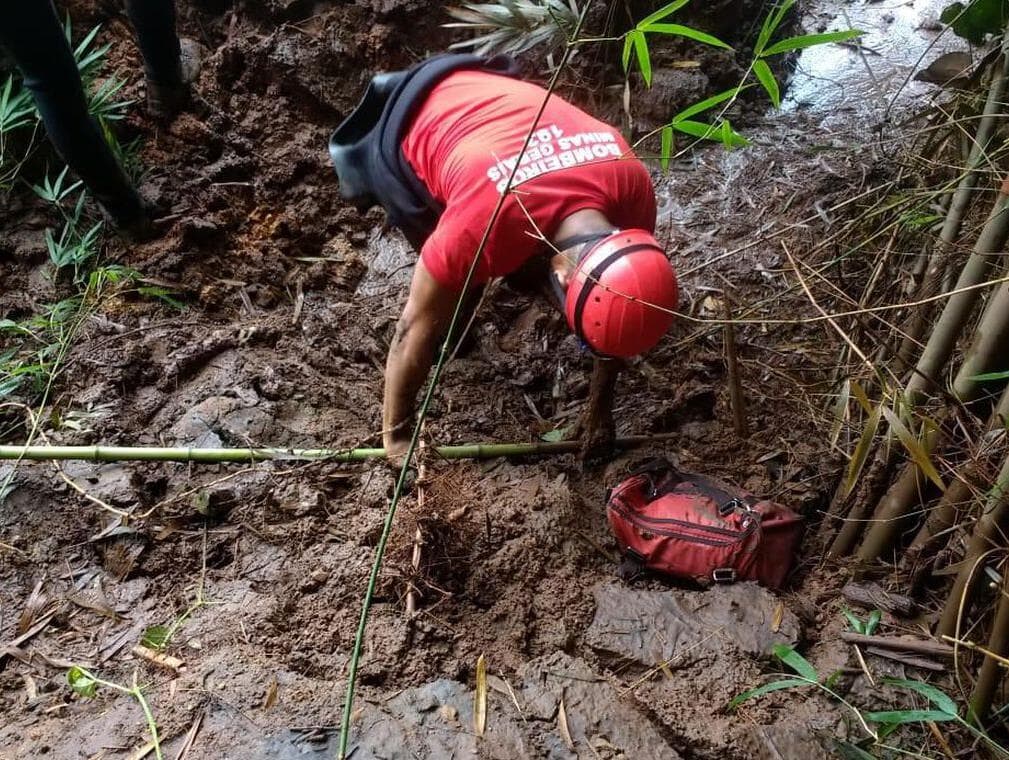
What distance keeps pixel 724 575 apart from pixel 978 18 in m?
1.66

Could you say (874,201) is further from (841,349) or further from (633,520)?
(633,520)

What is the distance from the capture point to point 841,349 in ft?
7.82

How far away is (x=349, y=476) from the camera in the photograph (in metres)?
2.20

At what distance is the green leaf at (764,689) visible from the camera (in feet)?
5.25

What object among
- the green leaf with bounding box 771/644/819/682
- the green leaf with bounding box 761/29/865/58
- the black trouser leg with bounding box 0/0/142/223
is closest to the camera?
the green leaf with bounding box 761/29/865/58

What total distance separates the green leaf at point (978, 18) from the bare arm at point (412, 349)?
1.56m

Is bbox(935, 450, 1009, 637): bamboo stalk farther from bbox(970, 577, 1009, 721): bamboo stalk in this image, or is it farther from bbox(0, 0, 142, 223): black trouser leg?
bbox(0, 0, 142, 223): black trouser leg

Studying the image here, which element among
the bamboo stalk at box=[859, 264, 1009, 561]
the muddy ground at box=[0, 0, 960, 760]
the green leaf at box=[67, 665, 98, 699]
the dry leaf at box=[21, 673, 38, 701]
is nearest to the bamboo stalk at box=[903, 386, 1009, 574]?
the bamboo stalk at box=[859, 264, 1009, 561]

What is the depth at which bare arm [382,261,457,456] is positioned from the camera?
2.01 m

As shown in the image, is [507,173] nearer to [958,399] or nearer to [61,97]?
[958,399]

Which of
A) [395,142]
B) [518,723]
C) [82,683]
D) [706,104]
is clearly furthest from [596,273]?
[82,683]

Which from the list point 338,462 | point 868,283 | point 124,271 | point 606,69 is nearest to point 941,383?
point 868,283

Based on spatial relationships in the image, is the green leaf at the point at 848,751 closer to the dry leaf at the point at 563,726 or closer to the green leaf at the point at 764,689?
the green leaf at the point at 764,689

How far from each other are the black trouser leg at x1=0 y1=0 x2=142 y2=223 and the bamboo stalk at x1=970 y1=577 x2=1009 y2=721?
3077 mm
